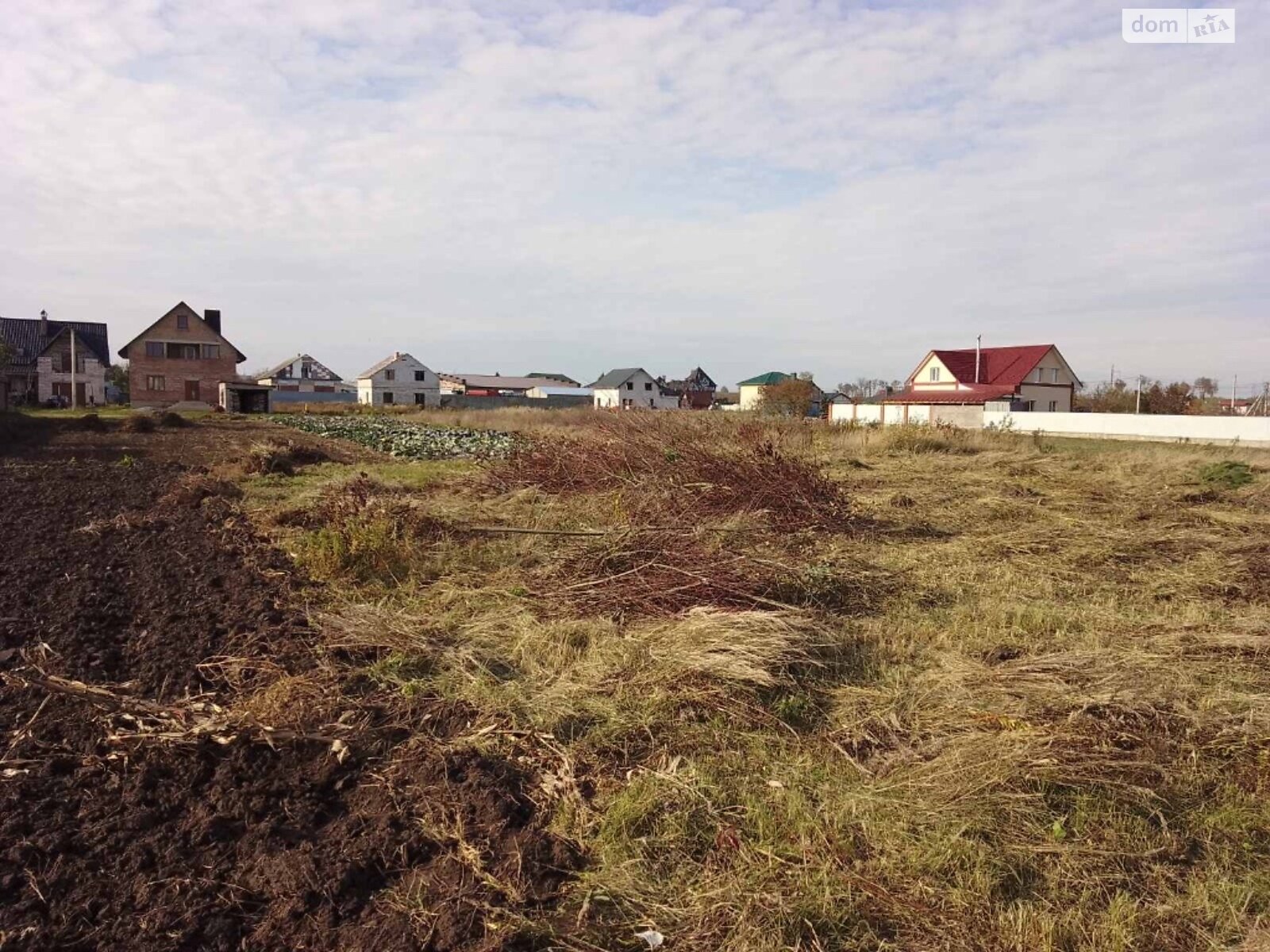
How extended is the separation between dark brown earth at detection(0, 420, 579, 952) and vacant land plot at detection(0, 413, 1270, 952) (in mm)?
16

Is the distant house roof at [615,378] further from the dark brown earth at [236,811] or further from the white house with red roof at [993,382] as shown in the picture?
the dark brown earth at [236,811]

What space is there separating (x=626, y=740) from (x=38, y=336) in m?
69.8

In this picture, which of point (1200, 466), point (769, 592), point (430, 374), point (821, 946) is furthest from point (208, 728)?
point (430, 374)

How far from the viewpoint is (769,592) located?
5840 mm

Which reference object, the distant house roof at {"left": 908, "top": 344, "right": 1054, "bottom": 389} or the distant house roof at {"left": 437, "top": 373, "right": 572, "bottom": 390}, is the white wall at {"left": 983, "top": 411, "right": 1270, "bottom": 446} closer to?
the distant house roof at {"left": 908, "top": 344, "right": 1054, "bottom": 389}

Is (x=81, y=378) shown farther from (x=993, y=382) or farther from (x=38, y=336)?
(x=993, y=382)

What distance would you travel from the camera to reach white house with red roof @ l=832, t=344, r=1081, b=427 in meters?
45.9

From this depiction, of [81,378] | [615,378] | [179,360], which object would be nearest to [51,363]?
[81,378]

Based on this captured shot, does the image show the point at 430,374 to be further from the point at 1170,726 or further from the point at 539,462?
the point at 1170,726

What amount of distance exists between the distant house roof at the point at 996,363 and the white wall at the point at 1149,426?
9.55 m

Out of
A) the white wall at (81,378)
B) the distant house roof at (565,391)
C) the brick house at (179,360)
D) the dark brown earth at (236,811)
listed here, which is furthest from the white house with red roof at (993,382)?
the white wall at (81,378)

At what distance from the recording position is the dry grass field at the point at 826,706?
106 inches

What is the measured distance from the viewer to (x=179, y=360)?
5394cm

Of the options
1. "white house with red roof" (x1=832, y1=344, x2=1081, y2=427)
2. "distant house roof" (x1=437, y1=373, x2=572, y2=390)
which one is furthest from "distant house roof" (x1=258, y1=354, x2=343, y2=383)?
"white house with red roof" (x1=832, y1=344, x2=1081, y2=427)
